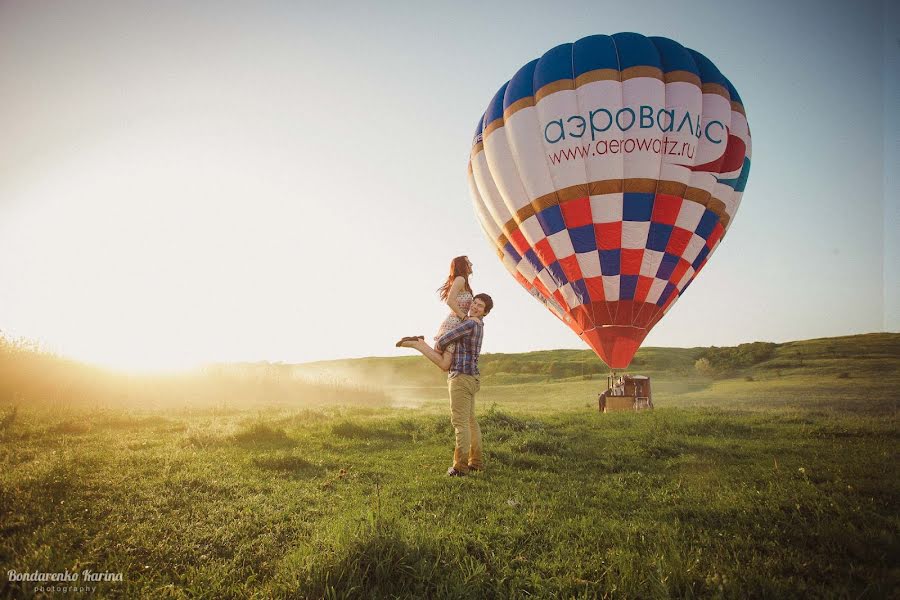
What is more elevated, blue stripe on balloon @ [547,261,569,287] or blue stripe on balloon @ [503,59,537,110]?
blue stripe on balloon @ [503,59,537,110]

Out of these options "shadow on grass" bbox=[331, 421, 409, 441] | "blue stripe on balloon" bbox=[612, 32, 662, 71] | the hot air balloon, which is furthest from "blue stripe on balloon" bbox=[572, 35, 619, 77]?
"shadow on grass" bbox=[331, 421, 409, 441]

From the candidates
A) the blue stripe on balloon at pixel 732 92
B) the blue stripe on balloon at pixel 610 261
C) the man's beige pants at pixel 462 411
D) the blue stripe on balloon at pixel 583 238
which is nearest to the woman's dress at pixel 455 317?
the man's beige pants at pixel 462 411

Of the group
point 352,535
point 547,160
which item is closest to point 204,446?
point 352,535

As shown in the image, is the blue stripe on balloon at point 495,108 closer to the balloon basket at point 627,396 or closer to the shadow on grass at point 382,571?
the balloon basket at point 627,396

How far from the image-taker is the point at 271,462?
7234 millimetres

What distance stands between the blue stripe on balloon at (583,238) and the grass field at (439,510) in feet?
19.9

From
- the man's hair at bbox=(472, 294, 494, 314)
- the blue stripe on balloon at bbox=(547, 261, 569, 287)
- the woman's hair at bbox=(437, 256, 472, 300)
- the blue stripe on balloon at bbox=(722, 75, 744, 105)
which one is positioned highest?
the blue stripe on balloon at bbox=(722, 75, 744, 105)

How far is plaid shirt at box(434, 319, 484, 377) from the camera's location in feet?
22.6

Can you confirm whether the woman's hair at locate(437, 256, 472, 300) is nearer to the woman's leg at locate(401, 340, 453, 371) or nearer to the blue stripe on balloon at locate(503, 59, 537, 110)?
the woman's leg at locate(401, 340, 453, 371)

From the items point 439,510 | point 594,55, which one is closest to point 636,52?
point 594,55

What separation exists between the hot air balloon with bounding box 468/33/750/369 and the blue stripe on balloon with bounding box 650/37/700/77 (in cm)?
5

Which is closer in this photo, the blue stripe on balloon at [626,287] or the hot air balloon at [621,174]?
the hot air balloon at [621,174]

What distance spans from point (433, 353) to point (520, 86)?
12.3m

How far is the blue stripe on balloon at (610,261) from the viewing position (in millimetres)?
13656
